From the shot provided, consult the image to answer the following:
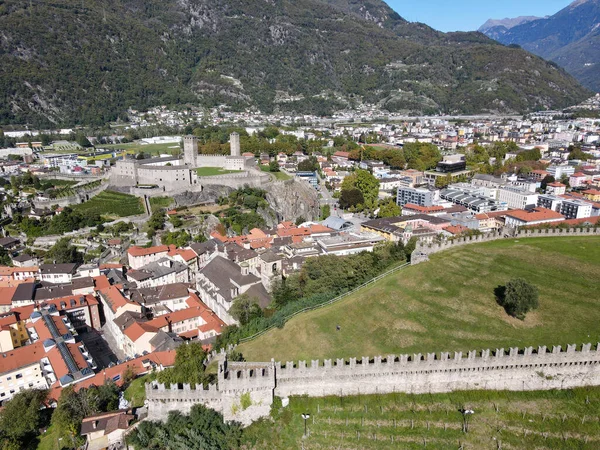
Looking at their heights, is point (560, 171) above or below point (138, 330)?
above

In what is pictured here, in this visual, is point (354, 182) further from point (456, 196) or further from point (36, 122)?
point (36, 122)

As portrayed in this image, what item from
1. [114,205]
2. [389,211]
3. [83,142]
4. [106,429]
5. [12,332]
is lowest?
[12,332]

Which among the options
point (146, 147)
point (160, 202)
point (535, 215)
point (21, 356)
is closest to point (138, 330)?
point (21, 356)

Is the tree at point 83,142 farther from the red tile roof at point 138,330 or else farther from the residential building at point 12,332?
the red tile roof at point 138,330

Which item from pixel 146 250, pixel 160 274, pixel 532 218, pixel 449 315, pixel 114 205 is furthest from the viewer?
pixel 114 205

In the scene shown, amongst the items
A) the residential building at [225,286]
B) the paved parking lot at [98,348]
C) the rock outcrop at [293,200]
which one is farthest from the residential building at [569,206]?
the paved parking lot at [98,348]

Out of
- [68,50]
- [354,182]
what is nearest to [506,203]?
[354,182]

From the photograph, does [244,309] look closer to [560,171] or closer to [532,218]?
[532,218]
